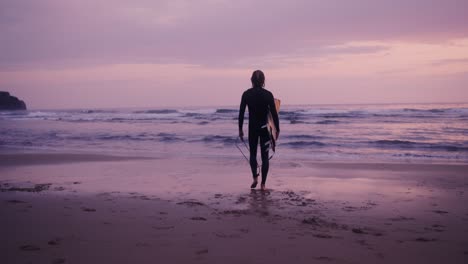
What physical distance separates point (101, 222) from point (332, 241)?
2.23 meters

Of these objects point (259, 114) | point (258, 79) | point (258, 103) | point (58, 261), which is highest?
point (258, 79)

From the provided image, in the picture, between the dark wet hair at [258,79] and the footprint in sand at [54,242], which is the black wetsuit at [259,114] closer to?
the dark wet hair at [258,79]

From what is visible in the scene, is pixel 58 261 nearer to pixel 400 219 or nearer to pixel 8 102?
pixel 400 219

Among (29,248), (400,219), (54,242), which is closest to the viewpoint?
(29,248)

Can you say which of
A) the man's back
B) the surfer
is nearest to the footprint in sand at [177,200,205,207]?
the surfer

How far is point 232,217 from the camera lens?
4.29m

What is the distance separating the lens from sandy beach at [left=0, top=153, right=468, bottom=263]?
311 centimetres

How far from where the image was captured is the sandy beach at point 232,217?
311 cm

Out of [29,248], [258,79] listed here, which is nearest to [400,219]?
[258,79]

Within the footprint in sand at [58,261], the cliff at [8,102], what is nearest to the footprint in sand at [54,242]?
the footprint in sand at [58,261]

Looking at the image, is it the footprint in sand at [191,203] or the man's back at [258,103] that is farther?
the man's back at [258,103]

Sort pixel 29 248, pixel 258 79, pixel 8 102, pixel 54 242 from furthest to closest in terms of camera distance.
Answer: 1. pixel 8 102
2. pixel 258 79
3. pixel 54 242
4. pixel 29 248

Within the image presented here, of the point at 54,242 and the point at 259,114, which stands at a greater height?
the point at 259,114

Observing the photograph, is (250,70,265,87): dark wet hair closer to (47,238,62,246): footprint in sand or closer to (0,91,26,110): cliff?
(47,238,62,246): footprint in sand
